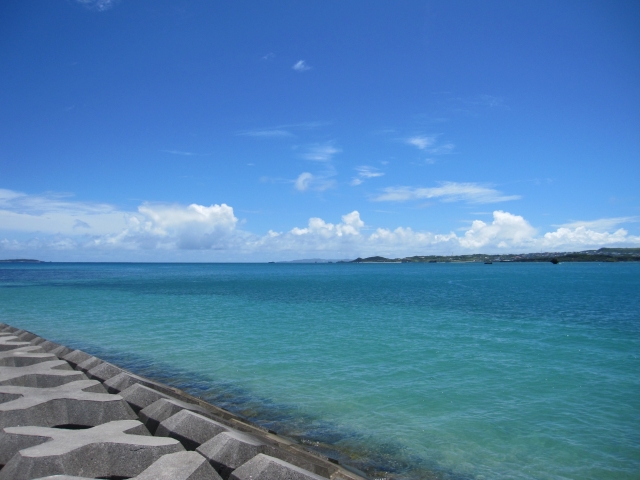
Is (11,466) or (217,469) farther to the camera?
(217,469)

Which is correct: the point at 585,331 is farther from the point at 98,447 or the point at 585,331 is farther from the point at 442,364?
the point at 98,447

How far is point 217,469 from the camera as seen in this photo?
6.80 meters

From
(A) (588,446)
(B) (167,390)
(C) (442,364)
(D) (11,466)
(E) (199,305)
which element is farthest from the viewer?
(E) (199,305)

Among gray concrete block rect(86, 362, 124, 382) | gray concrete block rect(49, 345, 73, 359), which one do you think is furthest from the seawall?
gray concrete block rect(49, 345, 73, 359)

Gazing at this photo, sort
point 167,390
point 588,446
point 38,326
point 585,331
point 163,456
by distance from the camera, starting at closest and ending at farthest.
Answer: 1. point 163,456
2. point 588,446
3. point 167,390
4. point 585,331
5. point 38,326

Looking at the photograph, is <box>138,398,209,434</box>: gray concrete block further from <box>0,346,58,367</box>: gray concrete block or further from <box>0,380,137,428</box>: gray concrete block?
<box>0,346,58,367</box>: gray concrete block

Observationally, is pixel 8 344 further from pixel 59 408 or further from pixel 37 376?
pixel 59 408

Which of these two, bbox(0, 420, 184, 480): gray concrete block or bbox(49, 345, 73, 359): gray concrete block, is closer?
bbox(0, 420, 184, 480): gray concrete block

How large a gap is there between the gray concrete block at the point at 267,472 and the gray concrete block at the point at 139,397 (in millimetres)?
4330

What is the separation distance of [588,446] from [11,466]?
1203 cm

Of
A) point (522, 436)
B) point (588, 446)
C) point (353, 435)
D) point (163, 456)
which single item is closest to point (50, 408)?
point (163, 456)

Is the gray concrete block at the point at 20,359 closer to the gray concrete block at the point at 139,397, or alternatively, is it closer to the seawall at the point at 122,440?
the seawall at the point at 122,440

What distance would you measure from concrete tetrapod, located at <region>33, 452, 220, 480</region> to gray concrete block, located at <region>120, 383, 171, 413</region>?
3.59 meters

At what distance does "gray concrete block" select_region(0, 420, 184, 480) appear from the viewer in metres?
6.25
